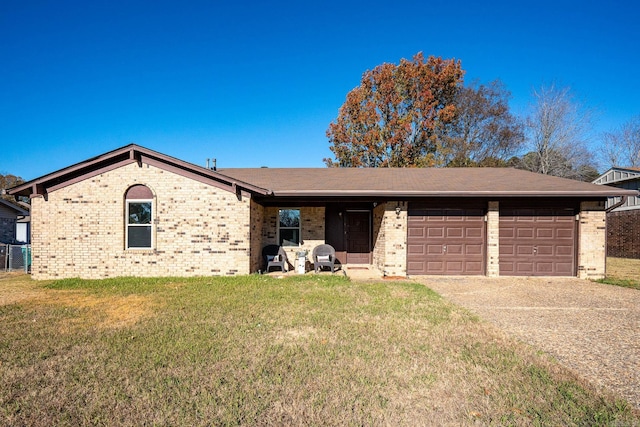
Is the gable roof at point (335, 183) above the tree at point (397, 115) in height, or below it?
below

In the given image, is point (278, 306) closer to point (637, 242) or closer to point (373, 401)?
point (373, 401)

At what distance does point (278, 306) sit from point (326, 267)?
5.63 metres

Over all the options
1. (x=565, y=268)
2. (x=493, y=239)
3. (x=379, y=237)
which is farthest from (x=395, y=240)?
(x=565, y=268)

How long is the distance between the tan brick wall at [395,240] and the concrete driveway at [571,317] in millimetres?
868

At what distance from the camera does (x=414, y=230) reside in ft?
36.6

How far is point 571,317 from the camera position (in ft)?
20.9

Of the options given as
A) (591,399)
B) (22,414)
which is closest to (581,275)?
(591,399)

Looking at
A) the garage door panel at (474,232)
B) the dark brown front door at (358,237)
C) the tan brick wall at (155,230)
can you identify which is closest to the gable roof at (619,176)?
the garage door panel at (474,232)

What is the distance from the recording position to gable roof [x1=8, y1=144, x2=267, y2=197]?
9.68 m

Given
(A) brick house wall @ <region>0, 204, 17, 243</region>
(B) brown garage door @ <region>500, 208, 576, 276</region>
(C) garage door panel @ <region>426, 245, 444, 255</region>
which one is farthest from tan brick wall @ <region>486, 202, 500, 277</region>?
(A) brick house wall @ <region>0, 204, 17, 243</region>

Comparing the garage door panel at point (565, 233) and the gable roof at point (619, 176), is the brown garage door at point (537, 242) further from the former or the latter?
the gable roof at point (619, 176)

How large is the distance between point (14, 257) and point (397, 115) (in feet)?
76.2

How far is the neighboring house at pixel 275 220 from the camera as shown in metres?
9.95

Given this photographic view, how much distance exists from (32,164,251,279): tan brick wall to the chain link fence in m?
3.24
